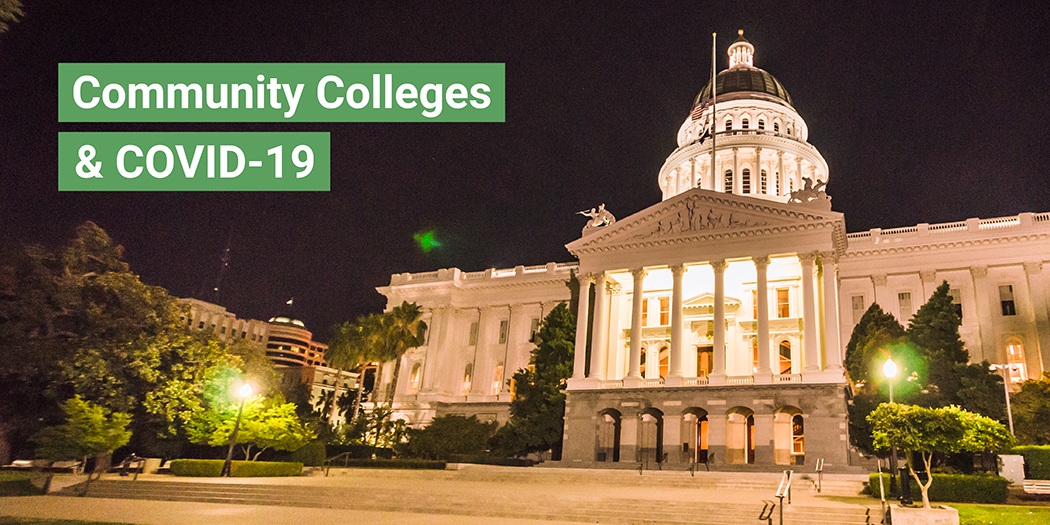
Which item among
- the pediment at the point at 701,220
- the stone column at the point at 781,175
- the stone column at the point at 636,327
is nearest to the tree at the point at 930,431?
the pediment at the point at 701,220

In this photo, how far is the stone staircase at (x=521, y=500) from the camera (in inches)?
810

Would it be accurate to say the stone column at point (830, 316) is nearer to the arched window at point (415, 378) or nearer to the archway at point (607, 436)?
the archway at point (607, 436)

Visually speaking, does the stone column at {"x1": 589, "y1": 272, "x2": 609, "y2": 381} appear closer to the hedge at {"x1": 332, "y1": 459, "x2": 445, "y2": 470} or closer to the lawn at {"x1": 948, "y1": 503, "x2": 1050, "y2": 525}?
the hedge at {"x1": 332, "y1": 459, "x2": 445, "y2": 470}

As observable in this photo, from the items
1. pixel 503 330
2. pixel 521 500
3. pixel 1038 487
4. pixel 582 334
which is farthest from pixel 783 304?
pixel 521 500

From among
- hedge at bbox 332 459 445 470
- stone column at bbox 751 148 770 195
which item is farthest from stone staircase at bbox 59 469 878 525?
stone column at bbox 751 148 770 195

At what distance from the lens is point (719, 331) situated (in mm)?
43844

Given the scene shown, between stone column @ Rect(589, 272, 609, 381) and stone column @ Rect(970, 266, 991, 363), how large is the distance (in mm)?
23526

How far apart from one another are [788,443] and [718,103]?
42135 mm

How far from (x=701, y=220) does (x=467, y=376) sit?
91.1ft

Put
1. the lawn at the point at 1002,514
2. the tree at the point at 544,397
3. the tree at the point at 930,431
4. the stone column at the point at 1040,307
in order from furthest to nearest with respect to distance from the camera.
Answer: the tree at the point at 544,397, the stone column at the point at 1040,307, the tree at the point at 930,431, the lawn at the point at 1002,514

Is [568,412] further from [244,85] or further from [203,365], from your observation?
[244,85]

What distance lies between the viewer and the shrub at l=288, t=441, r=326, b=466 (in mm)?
39594

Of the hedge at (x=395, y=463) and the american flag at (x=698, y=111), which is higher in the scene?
the american flag at (x=698, y=111)

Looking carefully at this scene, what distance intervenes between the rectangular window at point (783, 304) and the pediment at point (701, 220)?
6702 mm
